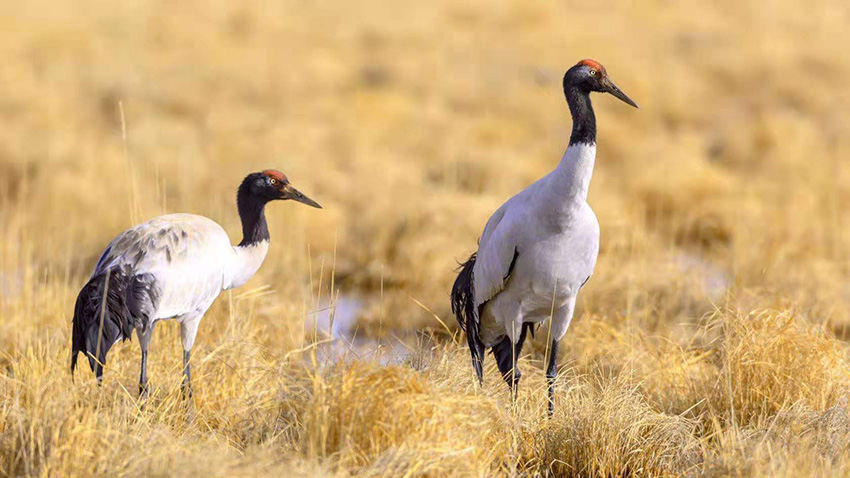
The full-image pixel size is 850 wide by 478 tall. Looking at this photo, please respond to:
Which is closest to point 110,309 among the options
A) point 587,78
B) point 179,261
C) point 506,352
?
point 179,261

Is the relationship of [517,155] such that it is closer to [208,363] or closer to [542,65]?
[542,65]

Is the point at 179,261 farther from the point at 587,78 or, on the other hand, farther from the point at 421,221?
the point at 421,221

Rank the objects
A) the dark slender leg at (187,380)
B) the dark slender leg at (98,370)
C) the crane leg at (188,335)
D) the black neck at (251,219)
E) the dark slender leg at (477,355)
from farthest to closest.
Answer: the black neck at (251,219)
the dark slender leg at (477,355)
the crane leg at (188,335)
the dark slender leg at (187,380)
the dark slender leg at (98,370)

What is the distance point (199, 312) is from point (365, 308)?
3.19 metres

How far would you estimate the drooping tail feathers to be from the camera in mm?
5047

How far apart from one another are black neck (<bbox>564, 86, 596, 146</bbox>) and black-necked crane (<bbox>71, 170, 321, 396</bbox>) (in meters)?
1.76

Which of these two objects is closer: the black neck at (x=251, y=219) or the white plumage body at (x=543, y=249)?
the white plumage body at (x=543, y=249)

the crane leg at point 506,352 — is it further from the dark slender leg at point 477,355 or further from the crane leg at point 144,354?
the crane leg at point 144,354

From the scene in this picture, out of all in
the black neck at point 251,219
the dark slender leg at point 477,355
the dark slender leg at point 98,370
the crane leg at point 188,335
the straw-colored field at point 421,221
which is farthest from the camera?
the black neck at point 251,219

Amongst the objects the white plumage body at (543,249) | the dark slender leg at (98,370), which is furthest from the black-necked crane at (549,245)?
the dark slender leg at (98,370)

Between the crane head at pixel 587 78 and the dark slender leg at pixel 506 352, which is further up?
the crane head at pixel 587 78

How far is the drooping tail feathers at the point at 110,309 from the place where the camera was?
5.05 metres

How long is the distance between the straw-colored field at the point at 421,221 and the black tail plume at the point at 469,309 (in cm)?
11

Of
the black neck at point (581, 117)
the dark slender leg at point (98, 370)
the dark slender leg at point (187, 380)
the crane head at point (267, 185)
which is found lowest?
the dark slender leg at point (187, 380)
